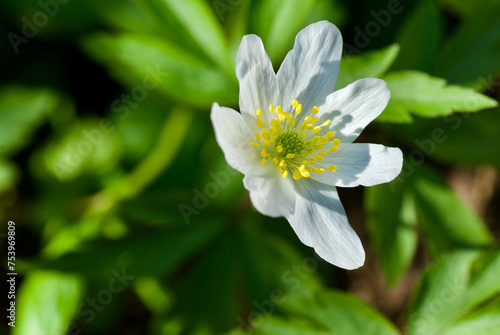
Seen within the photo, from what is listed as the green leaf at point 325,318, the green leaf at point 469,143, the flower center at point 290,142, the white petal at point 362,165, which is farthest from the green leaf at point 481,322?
the flower center at point 290,142

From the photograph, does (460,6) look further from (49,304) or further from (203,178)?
(49,304)

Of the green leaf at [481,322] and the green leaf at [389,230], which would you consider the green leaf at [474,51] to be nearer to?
the green leaf at [389,230]

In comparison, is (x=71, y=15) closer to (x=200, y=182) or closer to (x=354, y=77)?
(x=200, y=182)

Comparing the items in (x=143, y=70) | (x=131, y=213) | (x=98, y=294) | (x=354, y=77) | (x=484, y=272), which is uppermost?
(x=143, y=70)

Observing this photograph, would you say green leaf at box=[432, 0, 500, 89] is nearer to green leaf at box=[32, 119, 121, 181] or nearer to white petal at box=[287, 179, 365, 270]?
white petal at box=[287, 179, 365, 270]

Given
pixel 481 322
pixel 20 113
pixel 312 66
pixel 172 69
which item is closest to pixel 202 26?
pixel 172 69

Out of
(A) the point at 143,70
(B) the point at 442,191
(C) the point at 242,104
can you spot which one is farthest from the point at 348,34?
(C) the point at 242,104

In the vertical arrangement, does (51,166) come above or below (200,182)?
above
